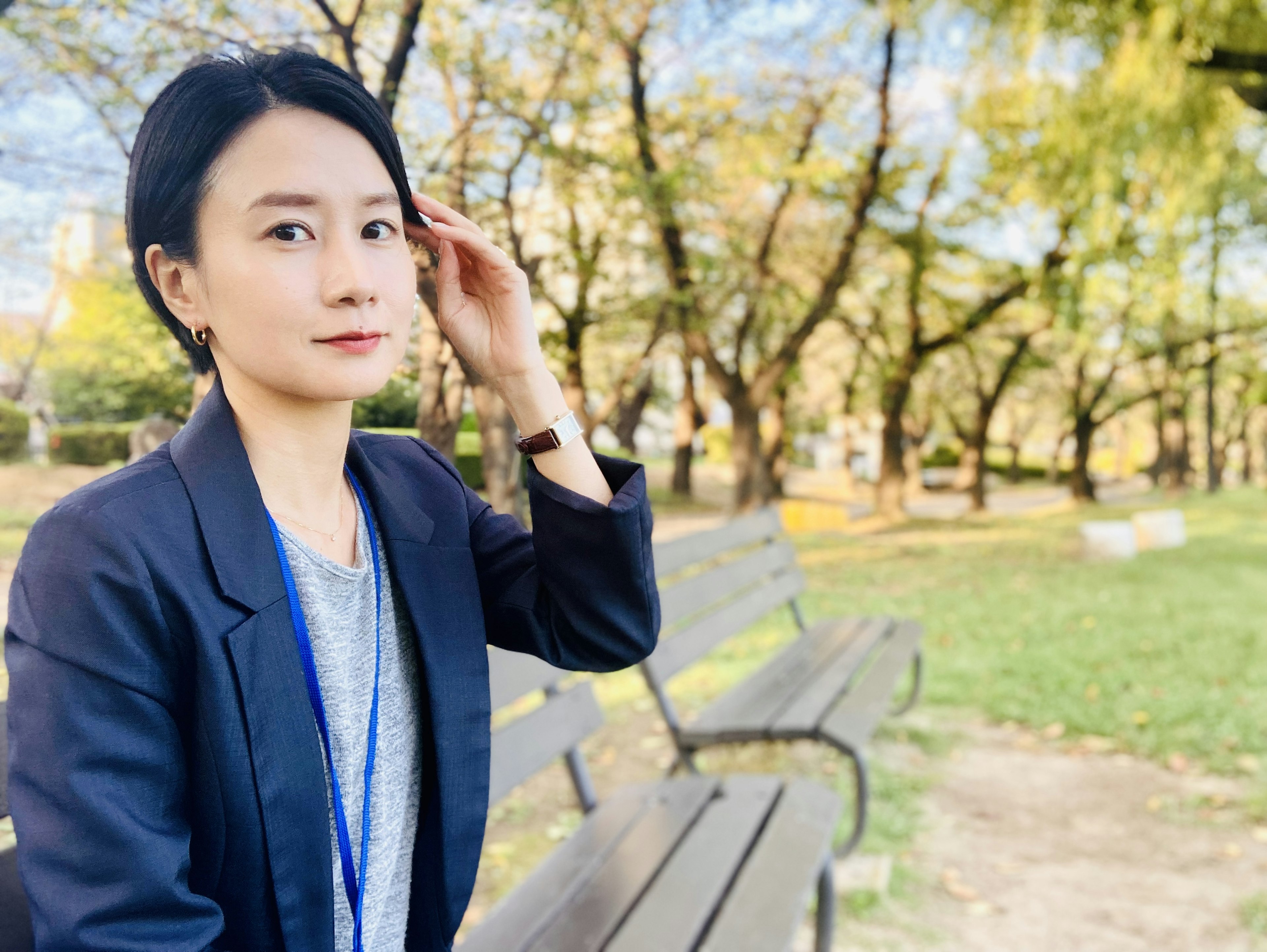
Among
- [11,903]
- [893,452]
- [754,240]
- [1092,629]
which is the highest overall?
[754,240]

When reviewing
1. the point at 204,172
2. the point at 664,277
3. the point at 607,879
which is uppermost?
the point at 664,277

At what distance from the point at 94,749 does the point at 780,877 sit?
1.62 metres

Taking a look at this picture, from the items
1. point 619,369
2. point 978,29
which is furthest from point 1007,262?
point 619,369

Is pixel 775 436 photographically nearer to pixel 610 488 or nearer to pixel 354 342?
pixel 610 488

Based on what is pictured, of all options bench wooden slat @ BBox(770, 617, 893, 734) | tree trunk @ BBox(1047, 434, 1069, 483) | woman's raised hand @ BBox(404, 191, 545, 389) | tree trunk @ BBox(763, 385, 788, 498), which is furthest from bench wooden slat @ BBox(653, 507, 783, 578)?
tree trunk @ BBox(1047, 434, 1069, 483)

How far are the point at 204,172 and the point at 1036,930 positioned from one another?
309cm

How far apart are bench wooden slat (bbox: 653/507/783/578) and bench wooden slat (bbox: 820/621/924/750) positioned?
70cm

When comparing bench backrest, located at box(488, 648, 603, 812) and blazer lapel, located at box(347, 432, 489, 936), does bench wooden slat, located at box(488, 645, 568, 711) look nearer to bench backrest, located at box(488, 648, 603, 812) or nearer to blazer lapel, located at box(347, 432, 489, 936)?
bench backrest, located at box(488, 648, 603, 812)

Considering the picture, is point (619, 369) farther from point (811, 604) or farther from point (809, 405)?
point (809, 405)

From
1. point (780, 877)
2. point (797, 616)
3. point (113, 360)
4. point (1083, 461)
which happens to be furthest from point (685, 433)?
point (1083, 461)

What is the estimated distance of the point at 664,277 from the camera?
19.6 feet

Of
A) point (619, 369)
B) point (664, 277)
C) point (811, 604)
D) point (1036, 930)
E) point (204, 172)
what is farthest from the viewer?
point (811, 604)

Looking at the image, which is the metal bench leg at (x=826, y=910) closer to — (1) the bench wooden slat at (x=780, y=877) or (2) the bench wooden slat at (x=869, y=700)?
(1) the bench wooden slat at (x=780, y=877)

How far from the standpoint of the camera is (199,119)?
1.10m
